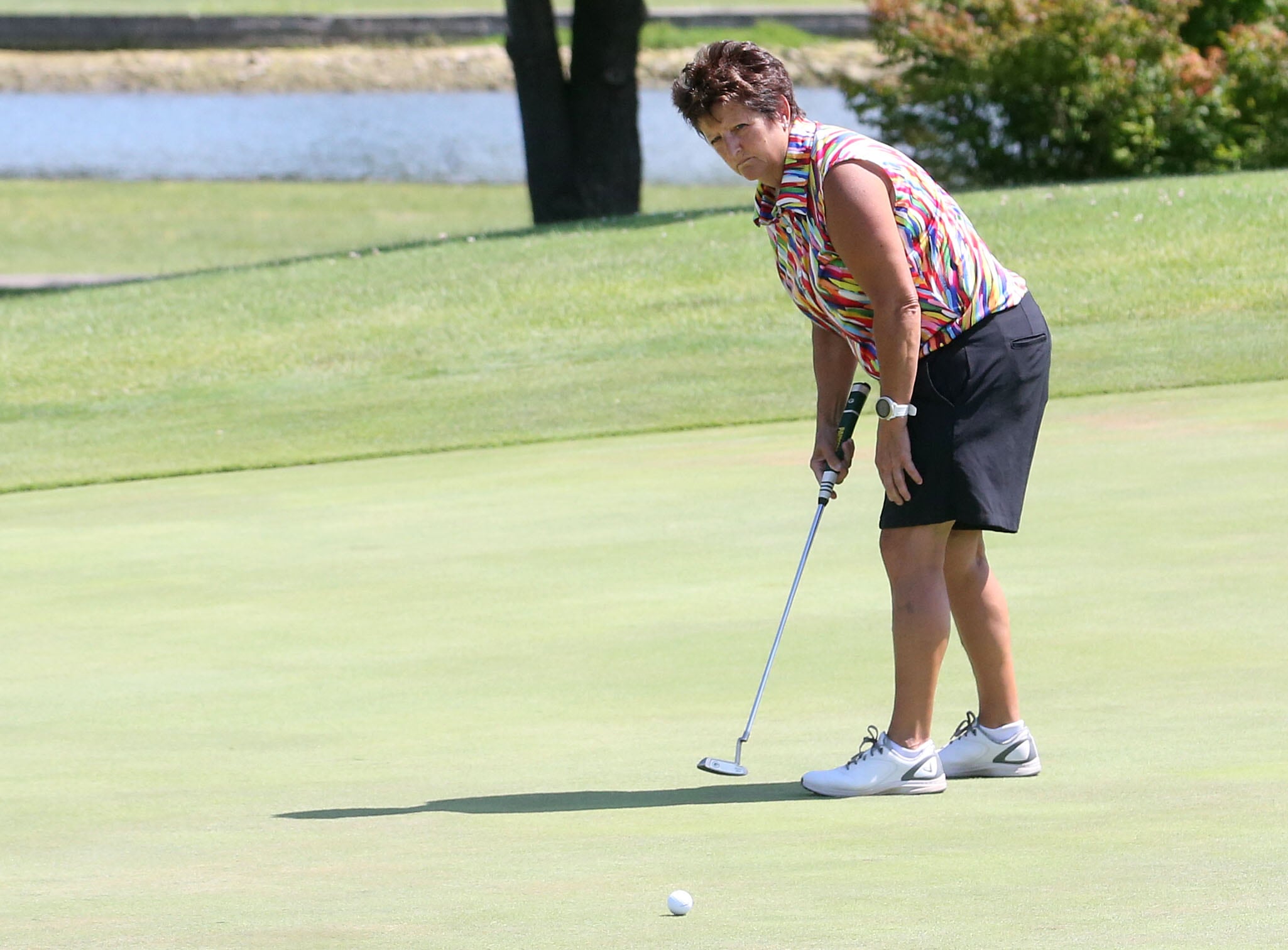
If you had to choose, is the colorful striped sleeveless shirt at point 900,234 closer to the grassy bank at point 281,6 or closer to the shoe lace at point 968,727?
the shoe lace at point 968,727

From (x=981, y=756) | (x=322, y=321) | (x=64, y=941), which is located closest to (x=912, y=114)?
(x=322, y=321)

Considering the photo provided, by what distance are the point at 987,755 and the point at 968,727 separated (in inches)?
4.7

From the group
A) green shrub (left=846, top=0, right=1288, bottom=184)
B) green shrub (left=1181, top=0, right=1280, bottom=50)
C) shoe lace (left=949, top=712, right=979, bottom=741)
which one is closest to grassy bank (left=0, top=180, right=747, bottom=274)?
green shrub (left=846, top=0, right=1288, bottom=184)

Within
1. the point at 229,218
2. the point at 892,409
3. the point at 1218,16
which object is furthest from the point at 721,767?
the point at 229,218

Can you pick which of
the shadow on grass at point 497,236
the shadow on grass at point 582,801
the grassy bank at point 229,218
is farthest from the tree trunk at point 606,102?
the shadow on grass at point 582,801

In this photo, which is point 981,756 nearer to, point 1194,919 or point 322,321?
point 1194,919

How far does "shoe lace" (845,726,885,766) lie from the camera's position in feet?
14.8

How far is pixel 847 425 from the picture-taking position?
4832mm

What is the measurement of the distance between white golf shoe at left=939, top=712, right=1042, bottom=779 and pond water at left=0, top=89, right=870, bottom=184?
30.6 meters

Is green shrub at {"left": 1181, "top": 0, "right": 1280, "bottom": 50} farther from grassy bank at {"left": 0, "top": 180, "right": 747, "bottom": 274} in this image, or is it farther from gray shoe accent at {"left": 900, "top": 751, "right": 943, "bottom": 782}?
gray shoe accent at {"left": 900, "top": 751, "right": 943, "bottom": 782}

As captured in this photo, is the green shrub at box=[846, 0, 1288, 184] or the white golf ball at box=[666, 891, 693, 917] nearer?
the white golf ball at box=[666, 891, 693, 917]

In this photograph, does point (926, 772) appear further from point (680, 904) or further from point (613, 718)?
point (680, 904)

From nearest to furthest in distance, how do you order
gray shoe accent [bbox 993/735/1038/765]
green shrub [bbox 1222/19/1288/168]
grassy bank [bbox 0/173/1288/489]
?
gray shoe accent [bbox 993/735/1038/765] → grassy bank [bbox 0/173/1288/489] → green shrub [bbox 1222/19/1288/168]

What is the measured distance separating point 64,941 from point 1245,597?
3732mm
